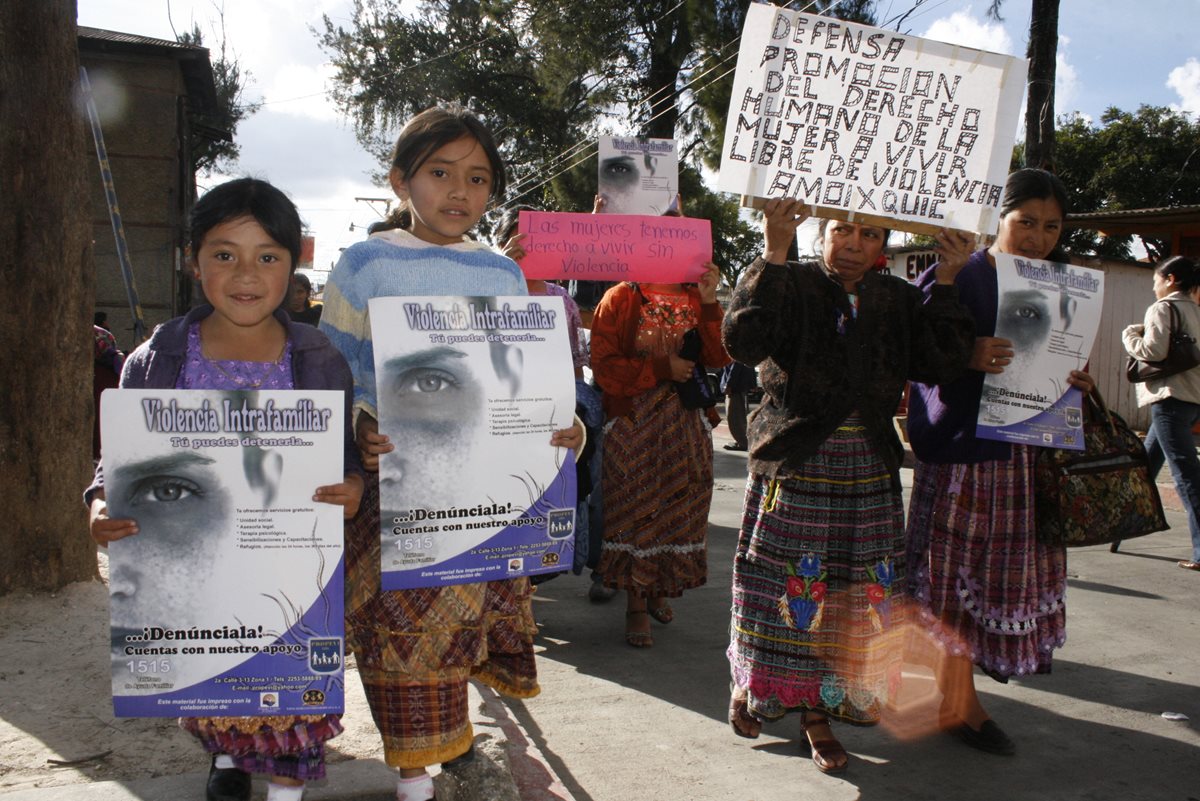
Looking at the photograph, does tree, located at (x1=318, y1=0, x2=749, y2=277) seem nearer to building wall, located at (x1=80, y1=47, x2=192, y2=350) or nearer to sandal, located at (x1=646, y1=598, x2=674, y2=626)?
building wall, located at (x1=80, y1=47, x2=192, y2=350)

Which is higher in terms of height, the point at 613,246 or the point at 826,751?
the point at 613,246

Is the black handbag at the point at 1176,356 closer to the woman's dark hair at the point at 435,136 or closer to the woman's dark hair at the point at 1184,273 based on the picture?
Result: the woman's dark hair at the point at 1184,273

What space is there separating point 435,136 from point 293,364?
0.68m

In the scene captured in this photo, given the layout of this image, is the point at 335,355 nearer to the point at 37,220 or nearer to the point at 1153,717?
the point at 37,220

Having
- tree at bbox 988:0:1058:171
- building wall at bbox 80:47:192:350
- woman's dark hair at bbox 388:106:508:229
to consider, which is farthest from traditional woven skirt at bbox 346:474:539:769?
building wall at bbox 80:47:192:350

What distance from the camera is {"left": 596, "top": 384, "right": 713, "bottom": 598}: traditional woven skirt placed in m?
4.59

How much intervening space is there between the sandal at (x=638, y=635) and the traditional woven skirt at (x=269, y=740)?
2.33 meters

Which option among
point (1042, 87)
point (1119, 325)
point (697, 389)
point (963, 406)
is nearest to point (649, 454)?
point (697, 389)

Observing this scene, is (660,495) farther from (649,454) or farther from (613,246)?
(613,246)

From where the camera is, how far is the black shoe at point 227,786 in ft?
8.07

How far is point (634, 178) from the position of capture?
4.79 metres

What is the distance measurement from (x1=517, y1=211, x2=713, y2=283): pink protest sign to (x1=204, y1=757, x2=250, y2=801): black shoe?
2.09 metres

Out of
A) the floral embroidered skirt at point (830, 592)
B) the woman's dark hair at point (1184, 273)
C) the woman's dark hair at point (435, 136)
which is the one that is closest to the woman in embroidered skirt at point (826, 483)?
the floral embroidered skirt at point (830, 592)

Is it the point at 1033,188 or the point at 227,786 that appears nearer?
the point at 227,786
